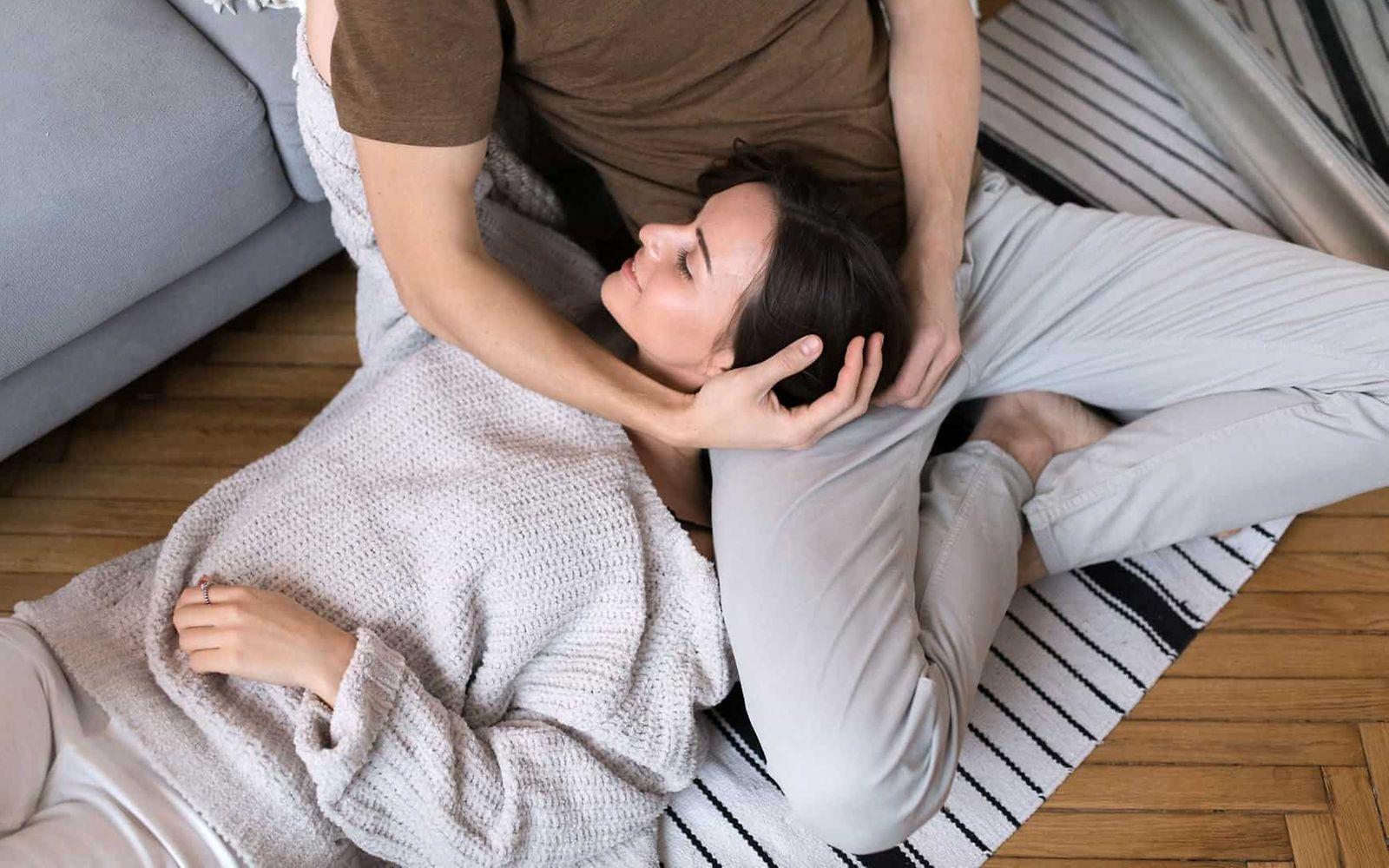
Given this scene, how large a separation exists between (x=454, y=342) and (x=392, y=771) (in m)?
0.51

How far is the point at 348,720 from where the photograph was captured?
4.00 ft

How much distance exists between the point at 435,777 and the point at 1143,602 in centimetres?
105

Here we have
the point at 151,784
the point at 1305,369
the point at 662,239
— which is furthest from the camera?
the point at 1305,369

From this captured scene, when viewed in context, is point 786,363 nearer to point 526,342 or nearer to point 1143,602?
point 526,342

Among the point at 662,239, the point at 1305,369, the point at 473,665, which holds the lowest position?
the point at 473,665

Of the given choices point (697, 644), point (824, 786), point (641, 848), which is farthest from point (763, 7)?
point (641, 848)

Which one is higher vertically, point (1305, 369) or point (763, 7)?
point (763, 7)

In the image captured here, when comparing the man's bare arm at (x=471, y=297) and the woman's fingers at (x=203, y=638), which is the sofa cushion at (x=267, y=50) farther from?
the woman's fingers at (x=203, y=638)

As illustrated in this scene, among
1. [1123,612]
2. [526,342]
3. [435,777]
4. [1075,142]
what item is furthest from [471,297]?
[1075,142]

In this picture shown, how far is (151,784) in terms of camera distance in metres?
1.22

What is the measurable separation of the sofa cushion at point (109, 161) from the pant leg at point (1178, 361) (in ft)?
3.37

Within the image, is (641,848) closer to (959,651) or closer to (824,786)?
(824,786)

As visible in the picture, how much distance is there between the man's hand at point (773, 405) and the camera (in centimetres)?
133

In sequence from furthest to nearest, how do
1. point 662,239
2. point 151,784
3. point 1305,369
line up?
1. point 1305,369
2. point 662,239
3. point 151,784
